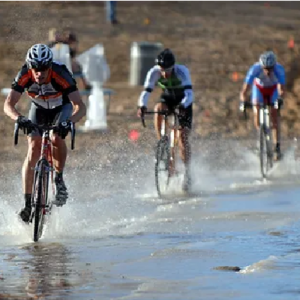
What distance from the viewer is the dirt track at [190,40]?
25.3m

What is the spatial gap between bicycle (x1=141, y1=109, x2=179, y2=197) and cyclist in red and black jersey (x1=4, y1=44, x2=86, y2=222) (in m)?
3.84

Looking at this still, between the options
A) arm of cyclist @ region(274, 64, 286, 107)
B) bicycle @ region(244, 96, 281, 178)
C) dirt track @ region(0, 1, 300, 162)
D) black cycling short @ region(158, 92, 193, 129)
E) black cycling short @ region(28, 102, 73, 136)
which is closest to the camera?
black cycling short @ region(28, 102, 73, 136)

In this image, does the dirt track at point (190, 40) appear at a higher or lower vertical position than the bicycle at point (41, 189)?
higher

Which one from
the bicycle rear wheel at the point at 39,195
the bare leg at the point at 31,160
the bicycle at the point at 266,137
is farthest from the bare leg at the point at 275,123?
the bicycle rear wheel at the point at 39,195

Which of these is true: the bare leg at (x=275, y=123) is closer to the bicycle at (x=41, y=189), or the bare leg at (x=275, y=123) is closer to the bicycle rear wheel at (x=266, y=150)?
the bicycle rear wheel at (x=266, y=150)

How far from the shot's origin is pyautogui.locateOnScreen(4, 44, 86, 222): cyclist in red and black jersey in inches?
479

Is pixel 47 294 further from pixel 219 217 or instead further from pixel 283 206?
pixel 283 206

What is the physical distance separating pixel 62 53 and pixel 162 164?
4941 millimetres

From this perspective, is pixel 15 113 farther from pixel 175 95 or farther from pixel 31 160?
pixel 175 95

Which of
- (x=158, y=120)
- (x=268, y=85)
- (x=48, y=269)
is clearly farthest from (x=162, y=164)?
(x=48, y=269)

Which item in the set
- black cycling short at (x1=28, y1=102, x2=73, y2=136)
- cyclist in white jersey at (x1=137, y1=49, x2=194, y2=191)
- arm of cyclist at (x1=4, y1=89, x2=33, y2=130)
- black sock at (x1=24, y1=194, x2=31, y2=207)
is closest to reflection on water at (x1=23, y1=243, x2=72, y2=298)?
black sock at (x1=24, y1=194, x2=31, y2=207)

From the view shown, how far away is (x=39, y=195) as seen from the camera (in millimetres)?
12219

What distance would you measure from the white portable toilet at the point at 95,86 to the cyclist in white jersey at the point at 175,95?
6.66 metres

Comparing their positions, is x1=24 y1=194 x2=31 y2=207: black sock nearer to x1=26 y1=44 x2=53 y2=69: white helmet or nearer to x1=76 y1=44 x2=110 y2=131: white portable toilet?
x1=26 y1=44 x2=53 y2=69: white helmet
